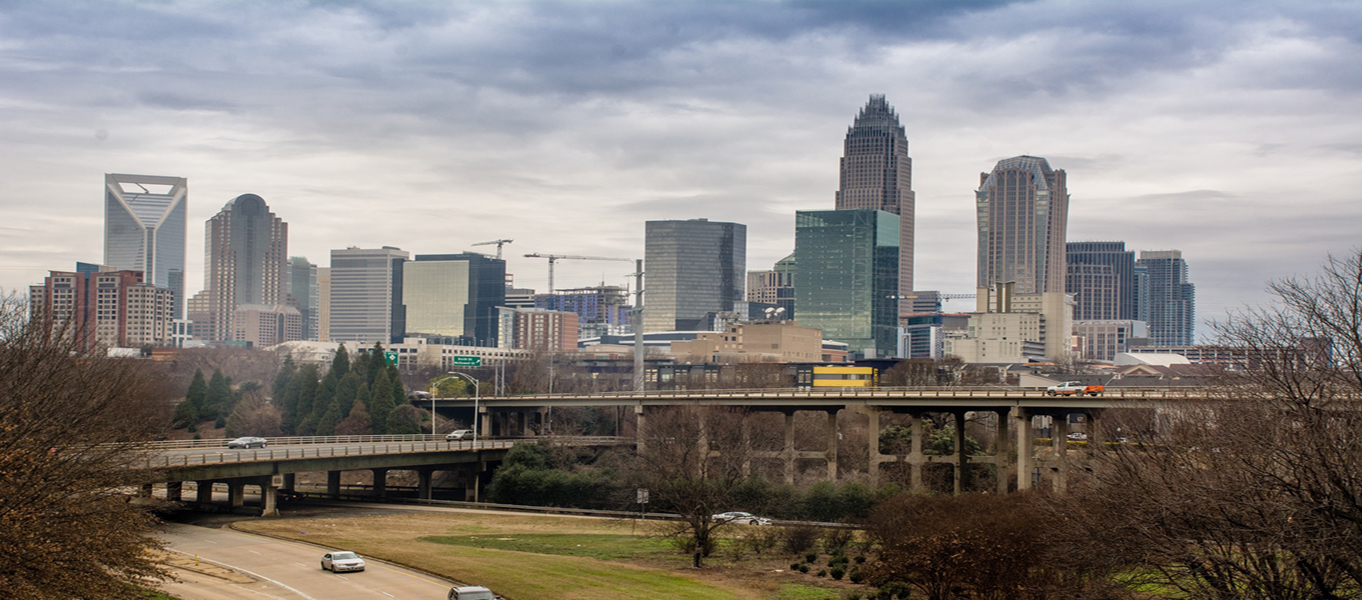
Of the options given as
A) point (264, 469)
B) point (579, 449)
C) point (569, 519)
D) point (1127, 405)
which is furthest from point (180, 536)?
point (1127, 405)

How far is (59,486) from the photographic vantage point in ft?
133

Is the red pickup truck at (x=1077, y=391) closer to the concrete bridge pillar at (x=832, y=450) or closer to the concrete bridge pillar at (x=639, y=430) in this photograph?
the concrete bridge pillar at (x=832, y=450)

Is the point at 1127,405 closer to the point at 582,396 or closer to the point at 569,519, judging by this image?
the point at 569,519

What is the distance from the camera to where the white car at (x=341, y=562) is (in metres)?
59.2

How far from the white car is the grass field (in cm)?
318

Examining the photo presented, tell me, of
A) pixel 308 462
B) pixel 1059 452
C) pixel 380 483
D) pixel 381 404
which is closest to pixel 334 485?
pixel 380 483

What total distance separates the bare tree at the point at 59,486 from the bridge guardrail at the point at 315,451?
42.3 feet

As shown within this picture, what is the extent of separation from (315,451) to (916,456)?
48770 millimetres

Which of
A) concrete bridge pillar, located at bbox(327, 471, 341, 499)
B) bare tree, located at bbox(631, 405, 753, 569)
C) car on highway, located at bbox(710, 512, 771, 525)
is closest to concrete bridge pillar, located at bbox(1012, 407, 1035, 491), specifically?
bare tree, located at bbox(631, 405, 753, 569)

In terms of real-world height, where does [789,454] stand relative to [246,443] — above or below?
above

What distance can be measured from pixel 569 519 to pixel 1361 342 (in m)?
64.9

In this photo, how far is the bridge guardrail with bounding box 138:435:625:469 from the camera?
296 feet

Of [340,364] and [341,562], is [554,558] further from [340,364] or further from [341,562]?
[340,364]

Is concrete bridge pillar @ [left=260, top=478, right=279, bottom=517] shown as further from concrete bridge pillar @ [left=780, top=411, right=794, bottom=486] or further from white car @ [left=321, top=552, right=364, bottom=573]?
concrete bridge pillar @ [left=780, top=411, right=794, bottom=486]
